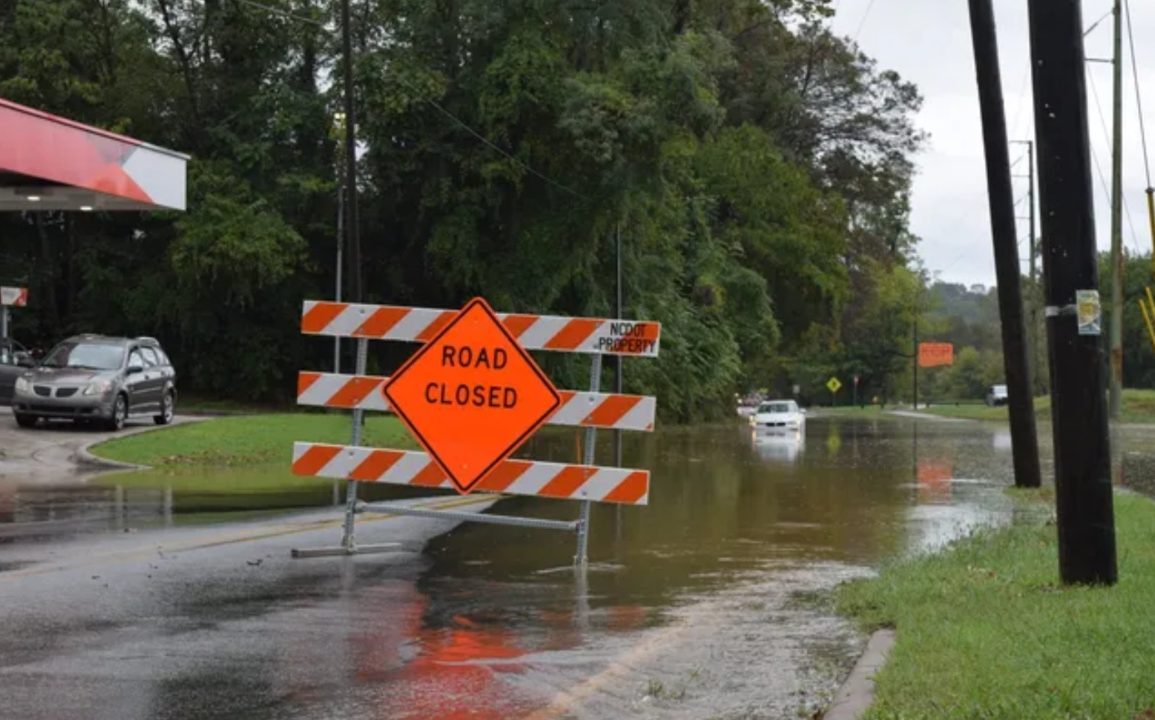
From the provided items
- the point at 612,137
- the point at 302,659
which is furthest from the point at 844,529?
the point at 612,137

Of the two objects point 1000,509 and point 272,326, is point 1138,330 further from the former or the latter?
point 1000,509

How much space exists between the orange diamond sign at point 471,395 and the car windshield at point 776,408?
41.1 m

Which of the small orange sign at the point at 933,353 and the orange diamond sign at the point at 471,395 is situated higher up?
the small orange sign at the point at 933,353

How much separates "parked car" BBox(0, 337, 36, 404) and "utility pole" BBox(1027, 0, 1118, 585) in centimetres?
2492

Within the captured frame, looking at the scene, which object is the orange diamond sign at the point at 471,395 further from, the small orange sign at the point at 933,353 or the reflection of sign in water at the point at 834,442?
the small orange sign at the point at 933,353

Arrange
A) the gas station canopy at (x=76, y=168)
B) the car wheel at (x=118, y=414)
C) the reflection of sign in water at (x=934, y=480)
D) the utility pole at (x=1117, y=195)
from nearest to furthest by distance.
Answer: the reflection of sign in water at (x=934, y=480) < the gas station canopy at (x=76, y=168) < the car wheel at (x=118, y=414) < the utility pole at (x=1117, y=195)

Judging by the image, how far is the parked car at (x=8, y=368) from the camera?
31.0m

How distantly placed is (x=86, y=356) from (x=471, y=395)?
18.5 metres

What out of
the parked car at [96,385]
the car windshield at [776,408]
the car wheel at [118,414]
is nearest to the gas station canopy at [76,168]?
the parked car at [96,385]

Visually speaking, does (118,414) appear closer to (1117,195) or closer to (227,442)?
(227,442)

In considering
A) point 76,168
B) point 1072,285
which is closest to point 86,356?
point 76,168

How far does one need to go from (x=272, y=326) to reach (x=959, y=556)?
3866cm

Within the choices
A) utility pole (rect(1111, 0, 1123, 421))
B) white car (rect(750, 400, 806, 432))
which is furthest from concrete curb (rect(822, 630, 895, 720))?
utility pole (rect(1111, 0, 1123, 421))

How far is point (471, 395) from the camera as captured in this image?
35.9ft
